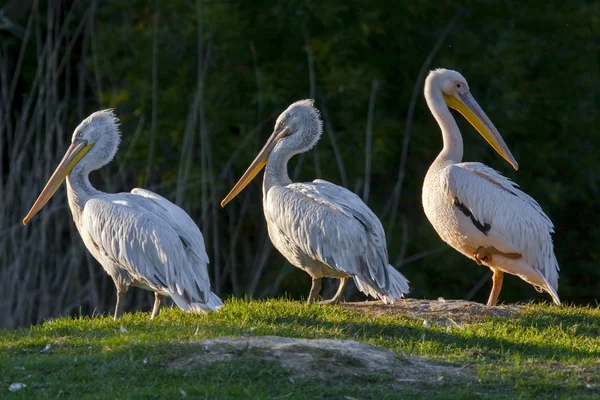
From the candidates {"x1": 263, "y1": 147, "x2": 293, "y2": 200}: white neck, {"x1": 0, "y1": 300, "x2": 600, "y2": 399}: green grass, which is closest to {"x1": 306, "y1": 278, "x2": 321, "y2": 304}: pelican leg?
{"x1": 0, "y1": 300, "x2": 600, "y2": 399}: green grass

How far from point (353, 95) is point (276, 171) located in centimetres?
527

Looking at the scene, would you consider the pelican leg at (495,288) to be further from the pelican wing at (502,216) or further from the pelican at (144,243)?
the pelican at (144,243)

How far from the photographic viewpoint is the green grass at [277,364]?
5.39 metres

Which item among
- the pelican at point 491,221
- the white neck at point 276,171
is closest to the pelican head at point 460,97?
the pelican at point 491,221

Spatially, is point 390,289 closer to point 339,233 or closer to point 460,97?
point 339,233

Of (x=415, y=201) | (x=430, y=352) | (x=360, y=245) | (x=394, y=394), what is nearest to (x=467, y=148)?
(x=415, y=201)

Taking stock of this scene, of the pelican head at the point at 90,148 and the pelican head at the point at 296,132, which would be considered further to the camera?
the pelican head at the point at 296,132

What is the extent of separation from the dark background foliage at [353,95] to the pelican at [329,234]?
4.99 meters

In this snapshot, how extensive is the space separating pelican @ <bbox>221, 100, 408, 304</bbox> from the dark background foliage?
4993 mm

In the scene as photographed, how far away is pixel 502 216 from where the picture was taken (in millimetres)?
8453

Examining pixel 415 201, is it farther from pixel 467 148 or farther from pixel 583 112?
pixel 583 112

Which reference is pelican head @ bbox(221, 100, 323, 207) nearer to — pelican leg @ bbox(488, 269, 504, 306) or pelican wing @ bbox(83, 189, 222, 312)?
pelican wing @ bbox(83, 189, 222, 312)

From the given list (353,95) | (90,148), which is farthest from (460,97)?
(353,95)

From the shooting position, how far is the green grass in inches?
212
